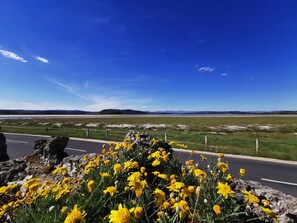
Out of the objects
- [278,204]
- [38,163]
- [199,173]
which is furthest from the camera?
[38,163]

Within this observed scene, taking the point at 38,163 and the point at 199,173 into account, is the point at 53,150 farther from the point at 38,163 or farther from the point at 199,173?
the point at 199,173

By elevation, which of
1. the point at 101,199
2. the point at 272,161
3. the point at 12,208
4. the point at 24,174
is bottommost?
the point at 272,161

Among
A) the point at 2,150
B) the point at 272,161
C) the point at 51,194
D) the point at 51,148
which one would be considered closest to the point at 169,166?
the point at 51,194

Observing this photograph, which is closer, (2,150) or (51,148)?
(51,148)

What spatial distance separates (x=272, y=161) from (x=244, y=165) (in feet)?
8.84

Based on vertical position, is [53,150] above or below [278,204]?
above

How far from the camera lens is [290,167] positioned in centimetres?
1138

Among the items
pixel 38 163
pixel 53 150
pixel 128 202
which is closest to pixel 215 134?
pixel 53 150

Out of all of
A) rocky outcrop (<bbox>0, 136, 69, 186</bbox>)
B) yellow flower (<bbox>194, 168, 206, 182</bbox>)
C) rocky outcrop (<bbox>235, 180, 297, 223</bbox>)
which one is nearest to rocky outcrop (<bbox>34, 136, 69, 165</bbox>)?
rocky outcrop (<bbox>0, 136, 69, 186</bbox>)

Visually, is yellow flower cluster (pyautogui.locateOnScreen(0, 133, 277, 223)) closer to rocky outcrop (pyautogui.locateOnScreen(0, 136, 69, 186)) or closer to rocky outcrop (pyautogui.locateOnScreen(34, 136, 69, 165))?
rocky outcrop (pyautogui.locateOnScreen(0, 136, 69, 186))

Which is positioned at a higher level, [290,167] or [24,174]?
[24,174]

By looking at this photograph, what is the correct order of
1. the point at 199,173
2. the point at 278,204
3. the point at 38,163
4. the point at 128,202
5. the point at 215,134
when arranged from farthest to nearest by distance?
1. the point at 215,134
2. the point at 38,163
3. the point at 278,204
4. the point at 199,173
5. the point at 128,202

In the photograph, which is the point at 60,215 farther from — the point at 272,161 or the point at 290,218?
the point at 272,161

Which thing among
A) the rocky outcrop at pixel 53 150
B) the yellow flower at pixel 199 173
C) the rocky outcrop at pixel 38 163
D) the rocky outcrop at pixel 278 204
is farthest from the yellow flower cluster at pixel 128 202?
the rocky outcrop at pixel 53 150
